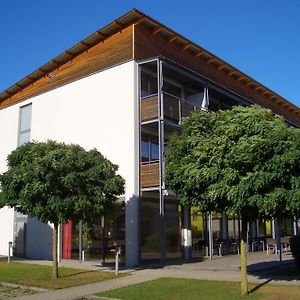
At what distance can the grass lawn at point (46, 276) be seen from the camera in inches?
547

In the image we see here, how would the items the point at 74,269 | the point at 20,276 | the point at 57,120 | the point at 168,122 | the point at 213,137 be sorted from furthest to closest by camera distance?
the point at 57,120, the point at 168,122, the point at 74,269, the point at 20,276, the point at 213,137

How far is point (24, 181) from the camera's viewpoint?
14344 millimetres

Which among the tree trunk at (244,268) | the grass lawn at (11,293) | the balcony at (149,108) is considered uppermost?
the balcony at (149,108)

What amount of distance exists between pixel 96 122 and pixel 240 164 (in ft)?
40.5

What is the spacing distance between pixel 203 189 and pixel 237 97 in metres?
15.1

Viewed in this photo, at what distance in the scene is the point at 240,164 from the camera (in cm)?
1062

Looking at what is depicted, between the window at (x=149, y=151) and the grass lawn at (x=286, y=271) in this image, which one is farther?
the window at (x=149, y=151)

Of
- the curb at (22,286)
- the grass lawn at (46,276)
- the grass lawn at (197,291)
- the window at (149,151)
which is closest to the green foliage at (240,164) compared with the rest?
the grass lawn at (197,291)

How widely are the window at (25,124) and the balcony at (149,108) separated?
964 cm

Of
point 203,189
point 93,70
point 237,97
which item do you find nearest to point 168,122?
point 93,70

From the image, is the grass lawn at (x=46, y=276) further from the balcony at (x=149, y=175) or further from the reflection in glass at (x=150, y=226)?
the balcony at (x=149, y=175)

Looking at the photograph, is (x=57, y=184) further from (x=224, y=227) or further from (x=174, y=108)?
(x=224, y=227)

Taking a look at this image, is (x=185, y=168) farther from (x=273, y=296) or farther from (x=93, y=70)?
(x=93, y=70)

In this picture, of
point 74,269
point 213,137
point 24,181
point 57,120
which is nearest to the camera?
point 213,137
